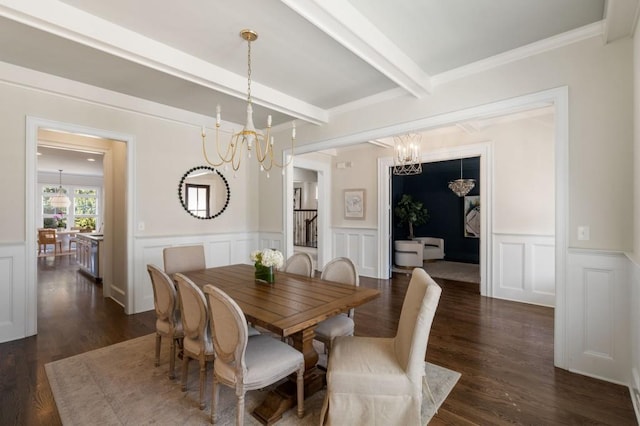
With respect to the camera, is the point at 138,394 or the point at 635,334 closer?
the point at 635,334

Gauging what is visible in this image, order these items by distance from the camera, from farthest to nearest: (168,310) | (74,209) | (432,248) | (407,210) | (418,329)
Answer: (74,209) < (432,248) < (407,210) < (168,310) < (418,329)

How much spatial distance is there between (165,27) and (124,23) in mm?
298

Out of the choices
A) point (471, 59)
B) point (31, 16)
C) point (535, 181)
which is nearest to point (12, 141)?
point (31, 16)

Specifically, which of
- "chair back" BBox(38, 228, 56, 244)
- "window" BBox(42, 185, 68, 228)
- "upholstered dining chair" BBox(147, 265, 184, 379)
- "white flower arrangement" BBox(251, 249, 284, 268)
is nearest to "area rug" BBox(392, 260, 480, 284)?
"white flower arrangement" BBox(251, 249, 284, 268)

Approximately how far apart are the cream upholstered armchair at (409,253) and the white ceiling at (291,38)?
4.29 m

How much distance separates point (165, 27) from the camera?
7.66 feet

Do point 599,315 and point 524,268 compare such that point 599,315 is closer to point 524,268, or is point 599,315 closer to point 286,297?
point 524,268

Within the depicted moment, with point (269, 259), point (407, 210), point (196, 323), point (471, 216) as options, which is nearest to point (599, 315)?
point (269, 259)

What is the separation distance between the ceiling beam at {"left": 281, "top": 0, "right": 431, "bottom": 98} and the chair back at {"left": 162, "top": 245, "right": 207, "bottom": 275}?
8.41 ft

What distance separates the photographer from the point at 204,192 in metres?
4.61

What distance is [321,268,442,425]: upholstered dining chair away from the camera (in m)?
1.58

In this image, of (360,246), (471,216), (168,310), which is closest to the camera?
(168,310)

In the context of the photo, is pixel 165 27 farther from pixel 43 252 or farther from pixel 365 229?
pixel 43 252

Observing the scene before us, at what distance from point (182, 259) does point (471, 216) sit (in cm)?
743
